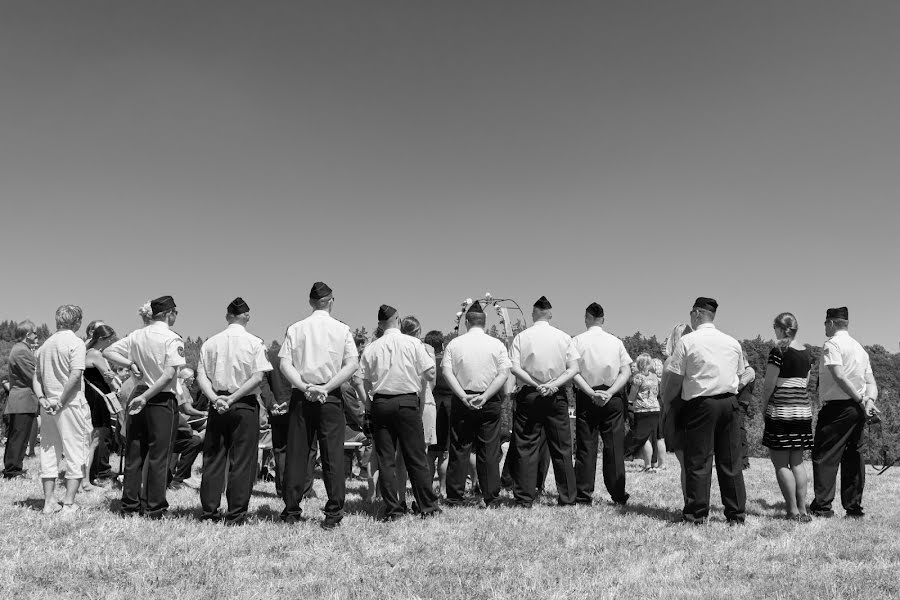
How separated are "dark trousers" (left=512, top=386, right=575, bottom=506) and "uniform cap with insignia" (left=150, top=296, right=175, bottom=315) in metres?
3.86

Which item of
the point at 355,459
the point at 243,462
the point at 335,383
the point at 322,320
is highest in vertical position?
the point at 322,320

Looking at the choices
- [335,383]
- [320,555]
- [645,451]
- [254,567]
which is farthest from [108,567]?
[645,451]

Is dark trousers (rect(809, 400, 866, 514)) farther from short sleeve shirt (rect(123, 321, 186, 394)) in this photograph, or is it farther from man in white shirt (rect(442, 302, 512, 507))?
short sleeve shirt (rect(123, 321, 186, 394))

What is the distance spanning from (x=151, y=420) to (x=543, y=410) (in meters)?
4.05

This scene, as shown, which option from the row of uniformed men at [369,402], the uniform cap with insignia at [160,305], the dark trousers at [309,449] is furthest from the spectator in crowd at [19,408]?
the dark trousers at [309,449]

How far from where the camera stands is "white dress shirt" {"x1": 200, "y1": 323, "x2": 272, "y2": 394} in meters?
6.46

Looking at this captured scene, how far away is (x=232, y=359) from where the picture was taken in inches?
255

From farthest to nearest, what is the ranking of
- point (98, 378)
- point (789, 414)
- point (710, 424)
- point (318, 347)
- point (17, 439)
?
1. point (17, 439)
2. point (98, 378)
3. point (789, 414)
4. point (710, 424)
5. point (318, 347)

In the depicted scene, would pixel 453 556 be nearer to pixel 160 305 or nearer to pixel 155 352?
pixel 155 352

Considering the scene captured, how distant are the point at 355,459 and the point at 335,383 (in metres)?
4.36

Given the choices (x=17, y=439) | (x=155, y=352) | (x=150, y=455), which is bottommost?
(x=17, y=439)

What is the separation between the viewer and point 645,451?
37.3ft

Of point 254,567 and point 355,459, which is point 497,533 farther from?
point 355,459

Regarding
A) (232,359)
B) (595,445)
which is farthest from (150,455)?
(595,445)
